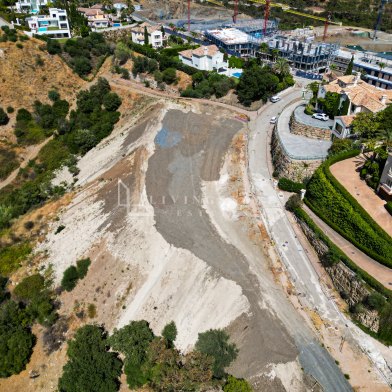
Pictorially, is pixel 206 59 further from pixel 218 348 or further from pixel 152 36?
pixel 218 348

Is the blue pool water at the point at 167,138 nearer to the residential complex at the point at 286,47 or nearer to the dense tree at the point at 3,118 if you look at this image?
the dense tree at the point at 3,118

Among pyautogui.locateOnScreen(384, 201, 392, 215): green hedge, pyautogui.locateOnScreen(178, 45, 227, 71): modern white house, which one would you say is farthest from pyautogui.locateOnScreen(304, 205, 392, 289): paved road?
pyautogui.locateOnScreen(178, 45, 227, 71): modern white house

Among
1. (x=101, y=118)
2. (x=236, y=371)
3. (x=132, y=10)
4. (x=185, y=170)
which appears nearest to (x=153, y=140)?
(x=185, y=170)

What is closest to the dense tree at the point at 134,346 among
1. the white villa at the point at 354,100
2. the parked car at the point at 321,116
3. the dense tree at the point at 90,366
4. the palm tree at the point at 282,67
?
the dense tree at the point at 90,366

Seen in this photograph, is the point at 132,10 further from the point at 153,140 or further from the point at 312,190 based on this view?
the point at 312,190

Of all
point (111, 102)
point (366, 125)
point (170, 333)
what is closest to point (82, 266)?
point (170, 333)
